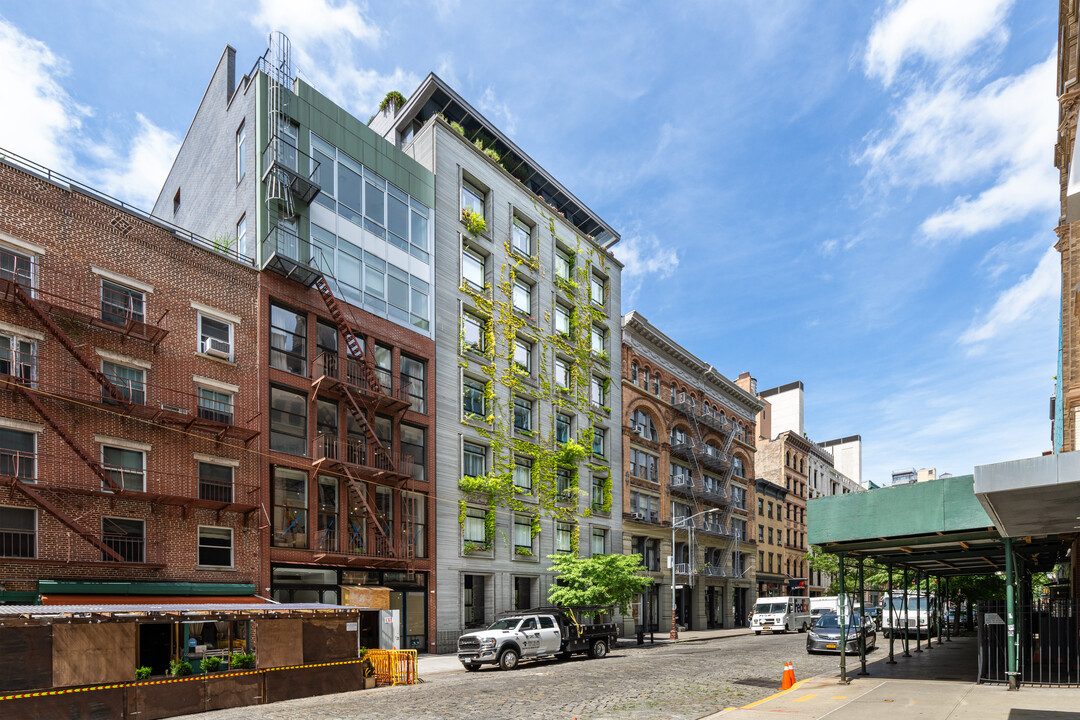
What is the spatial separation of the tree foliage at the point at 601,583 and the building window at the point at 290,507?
1428 centimetres

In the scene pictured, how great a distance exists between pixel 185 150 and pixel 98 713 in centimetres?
3339

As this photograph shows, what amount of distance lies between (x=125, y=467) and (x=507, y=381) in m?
21.8

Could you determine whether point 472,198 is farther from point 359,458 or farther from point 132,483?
point 132,483

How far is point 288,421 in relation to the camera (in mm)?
32156

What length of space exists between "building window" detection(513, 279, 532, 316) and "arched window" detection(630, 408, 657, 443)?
41.7 ft

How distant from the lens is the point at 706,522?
62.8 metres

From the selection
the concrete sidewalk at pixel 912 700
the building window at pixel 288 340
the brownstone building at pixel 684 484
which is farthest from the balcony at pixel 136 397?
the brownstone building at pixel 684 484

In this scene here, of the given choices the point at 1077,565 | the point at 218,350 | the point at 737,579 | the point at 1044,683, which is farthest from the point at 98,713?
the point at 737,579

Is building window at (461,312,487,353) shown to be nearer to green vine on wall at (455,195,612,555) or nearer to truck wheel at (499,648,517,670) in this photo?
green vine on wall at (455,195,612,555)

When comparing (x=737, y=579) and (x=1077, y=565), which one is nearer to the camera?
(x=1077, y=565)

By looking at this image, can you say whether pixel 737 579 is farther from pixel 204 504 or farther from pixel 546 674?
pixel 204 504

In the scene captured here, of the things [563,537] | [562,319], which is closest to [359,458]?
[563,537]

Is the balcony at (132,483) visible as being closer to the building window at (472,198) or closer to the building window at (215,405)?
the building window at (215,405)

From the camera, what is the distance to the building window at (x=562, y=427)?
48.1m
